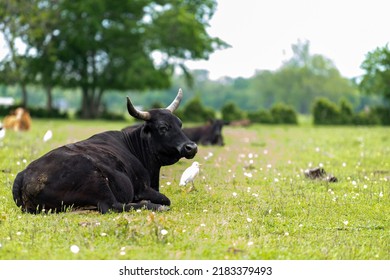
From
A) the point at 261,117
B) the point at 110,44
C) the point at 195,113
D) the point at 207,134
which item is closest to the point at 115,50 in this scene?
the point at 110,44

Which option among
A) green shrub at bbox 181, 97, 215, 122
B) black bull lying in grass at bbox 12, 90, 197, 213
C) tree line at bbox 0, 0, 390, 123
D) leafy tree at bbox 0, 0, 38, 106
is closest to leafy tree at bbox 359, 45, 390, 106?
tree line at bbox 0, 0, 390, 123

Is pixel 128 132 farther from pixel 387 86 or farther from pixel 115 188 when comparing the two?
pixel 387 86

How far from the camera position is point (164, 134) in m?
8.94

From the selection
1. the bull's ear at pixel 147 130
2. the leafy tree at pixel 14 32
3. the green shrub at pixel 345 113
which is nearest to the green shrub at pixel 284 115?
the green shrub at pixel 345 113

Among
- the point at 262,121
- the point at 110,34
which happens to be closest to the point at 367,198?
the point at 262,121

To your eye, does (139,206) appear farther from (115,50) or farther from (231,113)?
(115,50)

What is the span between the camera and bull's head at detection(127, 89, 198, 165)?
8.77 meters

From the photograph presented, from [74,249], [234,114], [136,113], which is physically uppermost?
[136,113]

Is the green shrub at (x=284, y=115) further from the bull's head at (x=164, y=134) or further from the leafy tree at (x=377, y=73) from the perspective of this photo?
the bull's head at (x=164, y=134)

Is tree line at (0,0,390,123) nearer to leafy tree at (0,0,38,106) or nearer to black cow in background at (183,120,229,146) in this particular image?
leafy tree at (0,0,38,106)

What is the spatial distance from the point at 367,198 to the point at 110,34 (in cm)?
4175

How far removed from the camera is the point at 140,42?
50562mm

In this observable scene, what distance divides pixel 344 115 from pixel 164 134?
37.7m

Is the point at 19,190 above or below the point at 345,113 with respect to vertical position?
A: below
